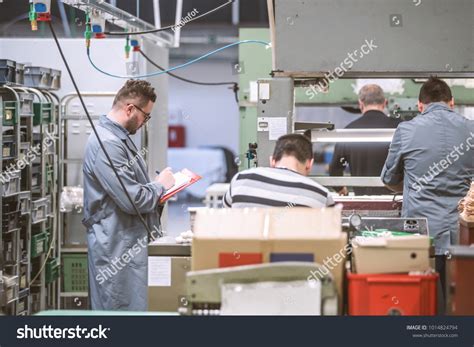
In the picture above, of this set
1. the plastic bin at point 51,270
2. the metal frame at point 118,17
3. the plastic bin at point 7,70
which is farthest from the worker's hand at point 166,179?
the plastic bin at point 51,270

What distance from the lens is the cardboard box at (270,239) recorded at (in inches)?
111

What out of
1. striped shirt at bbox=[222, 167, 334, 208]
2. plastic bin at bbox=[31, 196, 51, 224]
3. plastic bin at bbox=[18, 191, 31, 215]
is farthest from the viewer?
plastic bin at bbox=[31, 196, 51, 224]

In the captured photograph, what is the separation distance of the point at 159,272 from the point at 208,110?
38.3ft

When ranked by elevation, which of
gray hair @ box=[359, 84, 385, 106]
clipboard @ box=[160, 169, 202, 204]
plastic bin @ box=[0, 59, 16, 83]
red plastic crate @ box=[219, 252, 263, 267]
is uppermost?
plastic bin @ box=[0, 59, 16, 83]

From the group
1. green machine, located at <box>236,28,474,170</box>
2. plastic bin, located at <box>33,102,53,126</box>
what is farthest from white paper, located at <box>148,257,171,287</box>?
green machine, located at <box>236,28,474,170</box>

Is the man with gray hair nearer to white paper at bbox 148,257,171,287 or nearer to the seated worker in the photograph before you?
the seated worker

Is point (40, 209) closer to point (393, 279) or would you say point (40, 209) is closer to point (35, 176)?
point (35, 176)

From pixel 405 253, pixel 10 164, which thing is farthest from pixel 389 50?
pixel 10 164

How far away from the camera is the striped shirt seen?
332 centimetres

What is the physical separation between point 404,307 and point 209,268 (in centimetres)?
70

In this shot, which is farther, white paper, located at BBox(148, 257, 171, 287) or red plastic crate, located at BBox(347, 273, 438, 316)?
white paper, located at BBox(148, 257, 171, 287)

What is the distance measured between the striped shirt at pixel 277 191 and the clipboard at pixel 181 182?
100 centimetres

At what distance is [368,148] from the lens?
570 cm

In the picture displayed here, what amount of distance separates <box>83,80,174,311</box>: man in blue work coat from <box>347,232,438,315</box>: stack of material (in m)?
1.58
